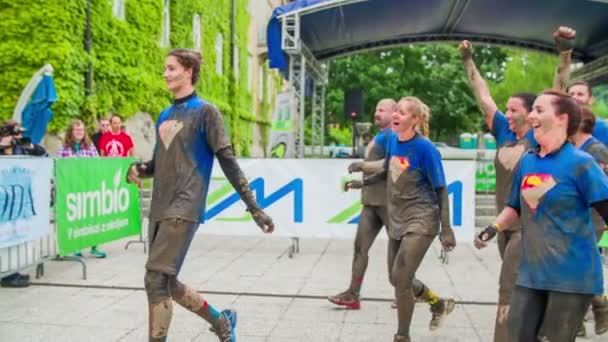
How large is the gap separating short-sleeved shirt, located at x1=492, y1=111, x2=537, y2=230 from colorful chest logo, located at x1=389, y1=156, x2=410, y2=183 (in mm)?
662

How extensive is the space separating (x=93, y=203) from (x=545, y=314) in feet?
21.1

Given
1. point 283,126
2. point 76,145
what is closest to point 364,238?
point 76,145

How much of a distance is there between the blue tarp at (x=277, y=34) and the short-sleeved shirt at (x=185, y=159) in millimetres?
14295

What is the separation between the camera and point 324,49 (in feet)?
77.5

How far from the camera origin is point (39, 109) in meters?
12.2

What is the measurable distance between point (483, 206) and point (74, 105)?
8.99 metres

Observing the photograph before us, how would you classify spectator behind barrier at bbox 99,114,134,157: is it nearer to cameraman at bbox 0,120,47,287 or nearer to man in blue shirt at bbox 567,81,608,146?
cameraman at bbox 0,120,47,287

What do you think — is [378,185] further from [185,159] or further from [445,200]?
[185,159]

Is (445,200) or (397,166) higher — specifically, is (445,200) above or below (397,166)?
below

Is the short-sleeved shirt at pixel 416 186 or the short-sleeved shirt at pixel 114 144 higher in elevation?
the short-sleeved shirt at pixel 114 144

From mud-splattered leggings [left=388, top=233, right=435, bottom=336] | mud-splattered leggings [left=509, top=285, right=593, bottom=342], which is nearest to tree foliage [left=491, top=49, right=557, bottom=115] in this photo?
mud-splattered leggings [left=388, top=233, right=435, bottom=336]

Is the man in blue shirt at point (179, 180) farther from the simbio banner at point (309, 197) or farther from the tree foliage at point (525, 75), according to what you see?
the tree foliage at point (525, 75)

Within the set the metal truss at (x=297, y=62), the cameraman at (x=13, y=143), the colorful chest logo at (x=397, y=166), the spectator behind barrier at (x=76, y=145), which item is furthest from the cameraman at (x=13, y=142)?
the metal truss at (x=297, y=62)

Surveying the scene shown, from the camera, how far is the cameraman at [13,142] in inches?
341
